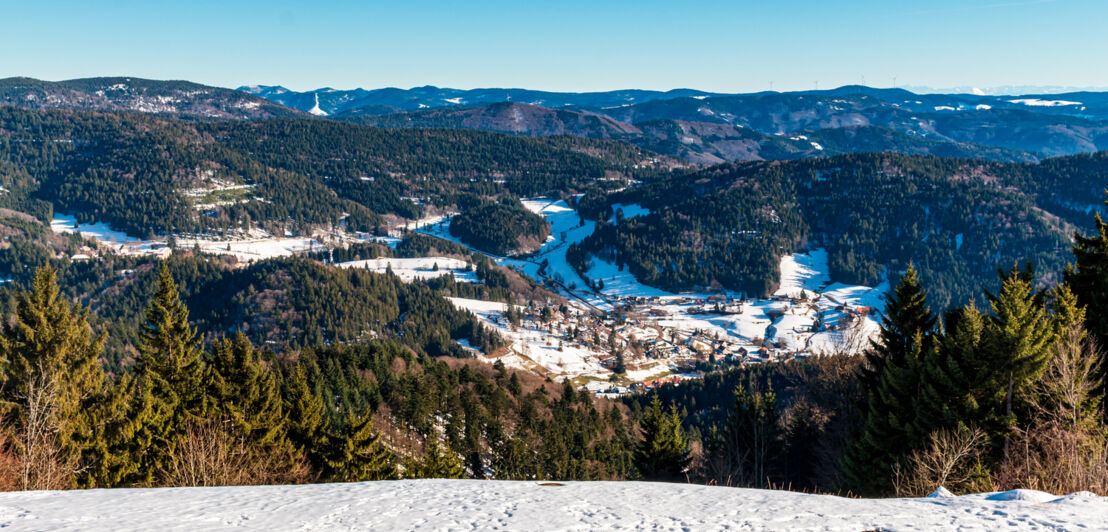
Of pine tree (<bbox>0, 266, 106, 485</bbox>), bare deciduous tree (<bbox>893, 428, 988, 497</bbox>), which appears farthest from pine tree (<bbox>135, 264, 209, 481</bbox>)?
bare deciduous tree (<bbox>893, 428, 988, 497</bbox>)

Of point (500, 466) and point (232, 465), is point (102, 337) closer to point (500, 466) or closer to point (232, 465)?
point (232, 465)

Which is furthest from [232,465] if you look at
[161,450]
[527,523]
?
[527,523]

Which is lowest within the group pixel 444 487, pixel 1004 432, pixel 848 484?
pixel 848 484

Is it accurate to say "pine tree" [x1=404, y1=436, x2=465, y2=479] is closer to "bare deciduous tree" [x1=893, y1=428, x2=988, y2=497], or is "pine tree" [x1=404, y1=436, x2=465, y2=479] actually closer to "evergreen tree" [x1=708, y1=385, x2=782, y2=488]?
"evergreen tree" [x1=708, y1=385, x2=782, y2=488]

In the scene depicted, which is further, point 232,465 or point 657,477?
point 657,477

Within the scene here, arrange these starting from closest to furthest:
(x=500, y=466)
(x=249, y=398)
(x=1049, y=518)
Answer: (x=1049, y=518) < (x=249, y=398) < (x=500, y=466)

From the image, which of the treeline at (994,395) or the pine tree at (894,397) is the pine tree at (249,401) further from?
the pine tree at (894,397)

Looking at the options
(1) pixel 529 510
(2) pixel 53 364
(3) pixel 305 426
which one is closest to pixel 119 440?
(2) pixel 53 364

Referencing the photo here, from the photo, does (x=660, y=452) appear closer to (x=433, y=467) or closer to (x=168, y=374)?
(x=433, y=467)
